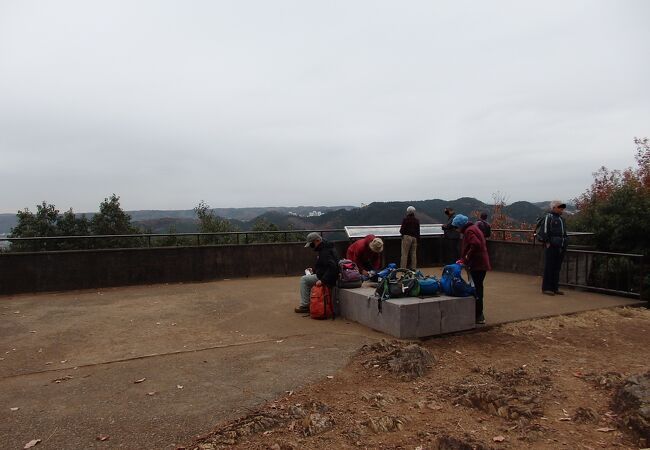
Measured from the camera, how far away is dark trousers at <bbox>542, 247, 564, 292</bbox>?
28.7 ft

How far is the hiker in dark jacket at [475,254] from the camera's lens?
6.68 meters

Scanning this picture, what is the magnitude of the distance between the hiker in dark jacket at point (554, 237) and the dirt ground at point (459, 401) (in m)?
2.78

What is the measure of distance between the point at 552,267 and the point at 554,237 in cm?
63

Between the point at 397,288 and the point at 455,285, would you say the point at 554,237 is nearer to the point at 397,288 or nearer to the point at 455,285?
the point at 455,285

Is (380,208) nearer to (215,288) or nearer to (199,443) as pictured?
(215,288)

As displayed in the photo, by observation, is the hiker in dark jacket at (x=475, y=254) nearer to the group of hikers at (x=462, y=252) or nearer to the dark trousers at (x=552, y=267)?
the group of hikers at (x=462, y=252)

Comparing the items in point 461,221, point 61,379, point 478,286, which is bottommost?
point 61,379

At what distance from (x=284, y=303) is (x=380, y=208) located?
2625 centimetres

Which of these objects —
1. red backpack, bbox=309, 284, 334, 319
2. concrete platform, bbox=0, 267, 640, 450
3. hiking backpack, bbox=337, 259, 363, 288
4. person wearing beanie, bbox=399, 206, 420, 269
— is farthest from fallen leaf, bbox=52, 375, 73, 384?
person wearing beanie, bbox=399, 206, 420, 269

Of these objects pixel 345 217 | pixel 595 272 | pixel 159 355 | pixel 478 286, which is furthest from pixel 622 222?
pixel 345 217

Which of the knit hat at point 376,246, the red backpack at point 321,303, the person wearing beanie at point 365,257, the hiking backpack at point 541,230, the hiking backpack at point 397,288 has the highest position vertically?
the hiking backpack at point 541,230

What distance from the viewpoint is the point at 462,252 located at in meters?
6.86

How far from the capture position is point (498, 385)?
15.0 ft

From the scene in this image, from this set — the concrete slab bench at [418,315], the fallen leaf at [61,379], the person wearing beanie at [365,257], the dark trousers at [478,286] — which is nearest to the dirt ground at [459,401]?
the concrete slab bench at [418,315]
